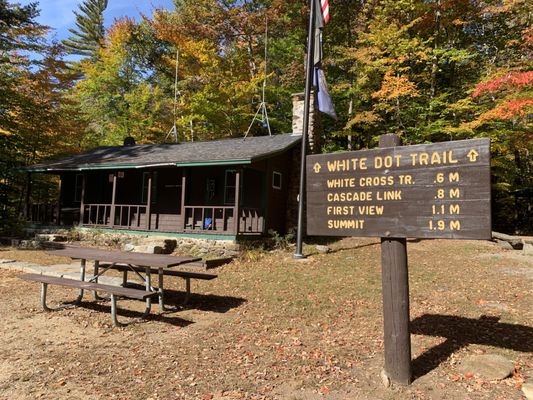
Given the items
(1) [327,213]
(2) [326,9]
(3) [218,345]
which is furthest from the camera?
(2) [326,9]

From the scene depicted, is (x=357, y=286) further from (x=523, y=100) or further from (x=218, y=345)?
(x=523, y=100)

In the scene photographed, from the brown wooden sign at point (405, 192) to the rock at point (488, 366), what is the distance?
6.09 feet

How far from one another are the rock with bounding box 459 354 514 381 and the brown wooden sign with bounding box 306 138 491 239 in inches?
73.1

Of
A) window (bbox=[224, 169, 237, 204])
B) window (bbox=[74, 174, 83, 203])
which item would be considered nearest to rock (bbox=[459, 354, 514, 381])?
window (bbox=[224, 169, 237, 204])

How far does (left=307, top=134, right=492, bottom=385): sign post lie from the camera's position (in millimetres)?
3914

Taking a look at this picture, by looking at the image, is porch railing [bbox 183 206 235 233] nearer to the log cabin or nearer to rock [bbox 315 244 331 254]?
the log cabin

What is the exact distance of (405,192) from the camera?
4.33m

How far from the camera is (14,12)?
17.0 m

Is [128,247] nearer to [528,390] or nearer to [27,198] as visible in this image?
[27,198]

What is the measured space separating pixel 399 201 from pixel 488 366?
A: 2288mm

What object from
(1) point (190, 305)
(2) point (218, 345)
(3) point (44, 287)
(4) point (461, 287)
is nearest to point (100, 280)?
(3) point (44, 287)

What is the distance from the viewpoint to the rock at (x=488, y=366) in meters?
4.53

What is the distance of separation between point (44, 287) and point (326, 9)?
11415 mm

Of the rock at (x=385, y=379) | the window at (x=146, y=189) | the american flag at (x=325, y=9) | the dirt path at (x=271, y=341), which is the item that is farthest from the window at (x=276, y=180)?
the rock at (x=385, y=379)
